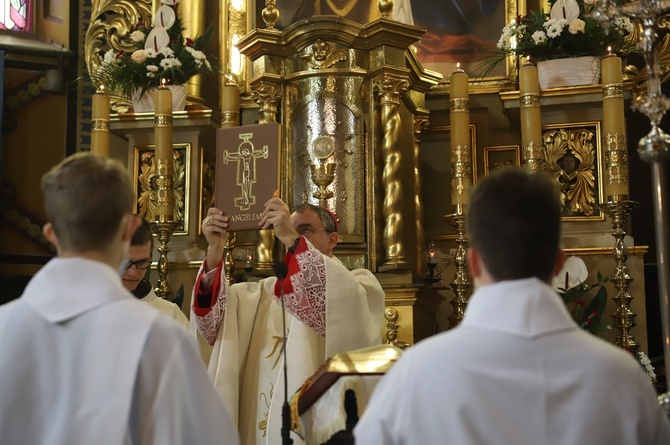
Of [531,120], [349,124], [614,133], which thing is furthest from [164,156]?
[614,133]

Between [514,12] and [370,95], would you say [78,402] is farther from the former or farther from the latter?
[514,12]

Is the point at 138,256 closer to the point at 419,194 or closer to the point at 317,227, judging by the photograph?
the point at 317,227

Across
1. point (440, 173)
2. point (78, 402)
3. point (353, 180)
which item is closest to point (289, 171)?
point (353, 180)

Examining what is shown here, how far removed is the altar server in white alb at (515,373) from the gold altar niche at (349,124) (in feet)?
10.4

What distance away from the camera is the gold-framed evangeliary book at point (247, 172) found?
4176 millimetres

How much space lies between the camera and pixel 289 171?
542 centimetres

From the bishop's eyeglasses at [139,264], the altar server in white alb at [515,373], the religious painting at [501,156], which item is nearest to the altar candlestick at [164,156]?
the bishop's eyeglasses at [139,264]

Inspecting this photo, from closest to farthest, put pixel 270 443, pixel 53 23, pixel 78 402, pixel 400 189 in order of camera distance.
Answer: pixel 78 402
pixel 270 443
pixel 400 189
pixel 53 23

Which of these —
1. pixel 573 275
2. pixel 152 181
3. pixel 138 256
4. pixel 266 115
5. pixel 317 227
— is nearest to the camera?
pixel 138 256

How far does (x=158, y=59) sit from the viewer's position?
6.05 meters

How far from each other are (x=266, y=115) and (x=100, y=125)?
100 centimetres

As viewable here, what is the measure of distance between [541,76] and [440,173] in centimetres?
91

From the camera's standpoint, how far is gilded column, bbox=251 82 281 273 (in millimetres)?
5379

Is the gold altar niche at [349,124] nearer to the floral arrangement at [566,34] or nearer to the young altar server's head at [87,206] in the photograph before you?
the floral arrangement at [566,34]
